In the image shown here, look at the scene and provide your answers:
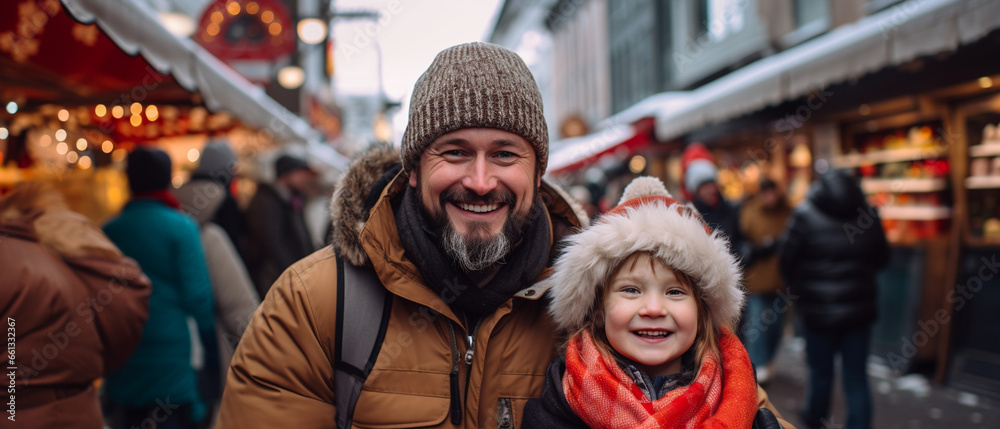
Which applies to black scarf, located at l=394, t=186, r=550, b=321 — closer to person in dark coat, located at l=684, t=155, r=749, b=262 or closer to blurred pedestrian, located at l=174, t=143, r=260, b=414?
blurred pedestrian, located at l=174, t=143, r=260, b=414

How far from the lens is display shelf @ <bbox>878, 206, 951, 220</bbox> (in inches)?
275

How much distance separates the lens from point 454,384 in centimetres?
184

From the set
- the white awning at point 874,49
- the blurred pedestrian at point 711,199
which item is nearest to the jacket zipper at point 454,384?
the white awning at point 874,49

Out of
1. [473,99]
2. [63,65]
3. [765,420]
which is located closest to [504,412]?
[765,420]

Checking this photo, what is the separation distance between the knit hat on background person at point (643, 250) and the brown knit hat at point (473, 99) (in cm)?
40

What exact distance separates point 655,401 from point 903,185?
751 cm

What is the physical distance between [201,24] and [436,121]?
9.16 m

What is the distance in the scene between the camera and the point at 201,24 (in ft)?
31.6

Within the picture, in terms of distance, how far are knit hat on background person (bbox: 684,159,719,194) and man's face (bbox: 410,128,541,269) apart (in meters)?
4.58

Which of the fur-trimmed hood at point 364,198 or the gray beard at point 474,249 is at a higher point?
the fur-trimmed hood at point 364,198

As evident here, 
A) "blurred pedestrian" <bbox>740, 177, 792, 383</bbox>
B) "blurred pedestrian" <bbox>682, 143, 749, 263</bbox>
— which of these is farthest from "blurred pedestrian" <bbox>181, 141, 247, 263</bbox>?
"blurred pedestrian" <bbox>740, 177, 792, 383</bbox>

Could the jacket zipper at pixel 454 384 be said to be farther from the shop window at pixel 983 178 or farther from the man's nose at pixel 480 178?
the shop window at pixel 983 178

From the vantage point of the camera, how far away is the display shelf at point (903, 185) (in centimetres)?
713

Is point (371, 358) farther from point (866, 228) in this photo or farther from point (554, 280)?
point (866, 228)
